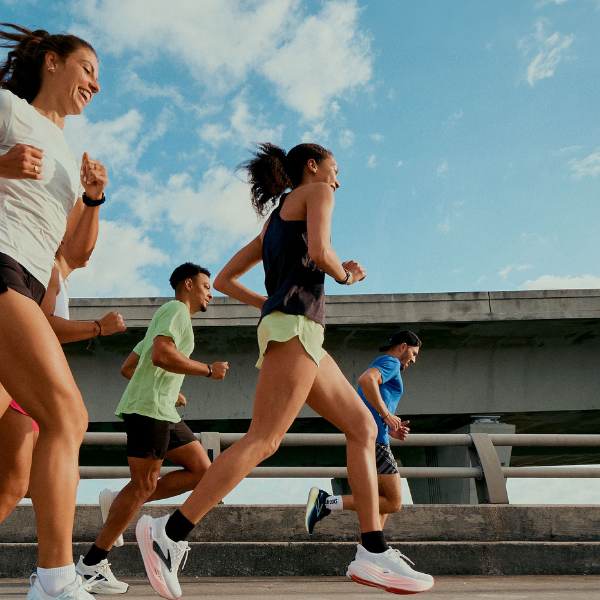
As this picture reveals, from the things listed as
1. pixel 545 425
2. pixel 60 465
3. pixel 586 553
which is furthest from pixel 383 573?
pixel 545 425

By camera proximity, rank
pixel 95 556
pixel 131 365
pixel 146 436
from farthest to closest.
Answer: pixel 131 365, pixel 146 436, pixel 95 556

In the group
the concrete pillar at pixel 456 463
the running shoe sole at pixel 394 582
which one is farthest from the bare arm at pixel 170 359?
the concrete pillar at pixel 456 463

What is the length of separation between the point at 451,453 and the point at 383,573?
1475 centimetres

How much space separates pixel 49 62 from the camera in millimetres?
3041

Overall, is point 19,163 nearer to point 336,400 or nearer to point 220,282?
point 220,282

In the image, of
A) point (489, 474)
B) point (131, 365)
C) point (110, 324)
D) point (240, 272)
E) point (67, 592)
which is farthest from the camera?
point (489, 474)

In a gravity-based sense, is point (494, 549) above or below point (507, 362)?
below

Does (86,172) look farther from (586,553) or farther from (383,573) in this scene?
(586,553)

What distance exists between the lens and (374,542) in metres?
3.53

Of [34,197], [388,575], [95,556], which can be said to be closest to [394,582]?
[388,575]

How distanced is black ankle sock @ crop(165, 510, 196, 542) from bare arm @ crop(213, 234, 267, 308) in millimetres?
1358

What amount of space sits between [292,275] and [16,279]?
59.3 inches

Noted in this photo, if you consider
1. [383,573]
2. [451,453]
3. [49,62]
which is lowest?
[383,573]

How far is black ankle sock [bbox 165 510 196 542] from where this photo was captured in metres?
3.36
